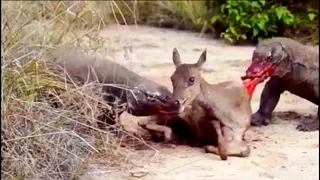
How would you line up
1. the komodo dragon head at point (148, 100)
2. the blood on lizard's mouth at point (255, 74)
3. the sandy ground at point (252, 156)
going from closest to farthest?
the sandy ground at point (252, 156), the komodo dragon head at point (148, 100), the blood on lizard's mouth at point (255, 74)

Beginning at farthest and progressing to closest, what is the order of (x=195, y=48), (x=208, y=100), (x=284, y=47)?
1. (x=195, y=48)
2. (x=284, y=47)
3. (x=208, y=100)

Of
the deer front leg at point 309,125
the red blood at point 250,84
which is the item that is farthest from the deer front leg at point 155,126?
the deer front leg at point 309,125

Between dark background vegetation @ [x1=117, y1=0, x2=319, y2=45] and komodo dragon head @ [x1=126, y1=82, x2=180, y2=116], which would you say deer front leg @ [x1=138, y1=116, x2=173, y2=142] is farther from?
dark background vegetation @ [x1=117, y1=0, x2=319, y2=45]

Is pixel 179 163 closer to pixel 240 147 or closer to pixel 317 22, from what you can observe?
pixel 240 147

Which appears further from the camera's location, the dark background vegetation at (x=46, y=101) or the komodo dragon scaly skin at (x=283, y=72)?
the komodo dragon scaly skin at (x=283, y=72)

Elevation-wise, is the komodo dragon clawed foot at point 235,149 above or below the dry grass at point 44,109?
below

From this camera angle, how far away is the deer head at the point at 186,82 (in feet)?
15.8

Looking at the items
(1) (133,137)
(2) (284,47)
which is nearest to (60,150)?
(1) (133,137)

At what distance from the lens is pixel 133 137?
4926mm

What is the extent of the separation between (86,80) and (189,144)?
2.34 feet

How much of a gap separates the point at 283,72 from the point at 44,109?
1.66 meters

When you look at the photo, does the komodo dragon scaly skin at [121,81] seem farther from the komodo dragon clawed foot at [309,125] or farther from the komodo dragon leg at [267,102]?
the komodo dragon clawed foot at [309,125]

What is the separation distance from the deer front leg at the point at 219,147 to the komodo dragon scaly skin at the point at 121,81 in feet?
0.86

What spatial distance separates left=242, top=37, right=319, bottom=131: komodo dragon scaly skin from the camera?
5258 mm
